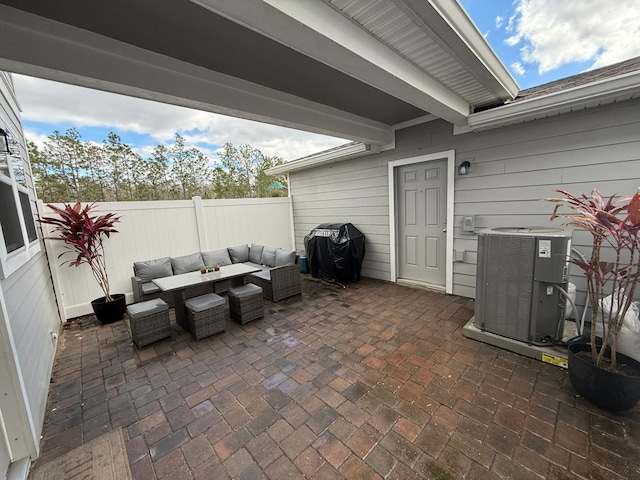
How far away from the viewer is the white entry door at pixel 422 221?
4023mm

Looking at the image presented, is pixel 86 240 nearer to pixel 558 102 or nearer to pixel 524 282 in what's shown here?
pixel 524 282

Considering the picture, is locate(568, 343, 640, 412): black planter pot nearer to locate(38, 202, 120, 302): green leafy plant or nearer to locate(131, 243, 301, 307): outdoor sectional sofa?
locate(131, 243, 301, 307): outdoor sectional sofa

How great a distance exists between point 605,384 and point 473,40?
8.78ft

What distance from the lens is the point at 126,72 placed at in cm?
198

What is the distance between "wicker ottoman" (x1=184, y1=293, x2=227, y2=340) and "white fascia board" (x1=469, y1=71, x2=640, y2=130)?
4.01 m

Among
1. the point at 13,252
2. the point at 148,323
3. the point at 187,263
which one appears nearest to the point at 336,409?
the point at 148,323

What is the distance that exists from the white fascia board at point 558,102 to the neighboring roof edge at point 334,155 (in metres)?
1.75

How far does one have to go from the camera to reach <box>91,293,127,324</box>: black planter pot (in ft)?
11.5

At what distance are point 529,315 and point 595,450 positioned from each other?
1.15 m

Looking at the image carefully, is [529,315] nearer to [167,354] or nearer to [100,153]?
[167,354]

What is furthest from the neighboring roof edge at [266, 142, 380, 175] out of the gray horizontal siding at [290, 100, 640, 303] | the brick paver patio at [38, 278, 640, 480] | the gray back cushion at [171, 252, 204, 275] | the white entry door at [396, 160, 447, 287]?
the brick paver patio at [38, 278, 640, 480]

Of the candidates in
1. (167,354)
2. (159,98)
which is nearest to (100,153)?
(159,98)

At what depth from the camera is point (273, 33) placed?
1.51 metres

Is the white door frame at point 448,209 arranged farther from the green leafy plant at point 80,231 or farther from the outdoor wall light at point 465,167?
the green leafy plant at point 80,231
